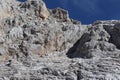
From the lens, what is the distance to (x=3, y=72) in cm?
4097

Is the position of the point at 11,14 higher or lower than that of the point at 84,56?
higher

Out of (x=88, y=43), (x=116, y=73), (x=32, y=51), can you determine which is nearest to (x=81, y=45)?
(x=88, y=43)

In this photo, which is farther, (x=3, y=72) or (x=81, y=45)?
(x=81, y=45)

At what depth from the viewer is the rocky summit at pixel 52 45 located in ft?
133

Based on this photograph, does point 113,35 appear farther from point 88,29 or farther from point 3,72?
point 3,72

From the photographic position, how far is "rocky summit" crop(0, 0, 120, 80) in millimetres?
40438

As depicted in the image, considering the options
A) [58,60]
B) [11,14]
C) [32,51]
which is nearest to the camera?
[58,60]

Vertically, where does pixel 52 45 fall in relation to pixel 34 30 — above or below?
below

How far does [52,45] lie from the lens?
Result: 1939 inches

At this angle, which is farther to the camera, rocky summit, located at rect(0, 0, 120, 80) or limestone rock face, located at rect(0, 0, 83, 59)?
limestone rock face, located at rect(0, 0, 83, 59)

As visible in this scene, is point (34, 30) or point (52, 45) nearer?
point (52, 45)

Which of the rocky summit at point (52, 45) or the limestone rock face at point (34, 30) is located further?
the limestone rock face at point (34, 30)

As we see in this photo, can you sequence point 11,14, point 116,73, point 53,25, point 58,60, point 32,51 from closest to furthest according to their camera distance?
point 116,73
point 58,60
point 32,51
point 53,25
point 11,14

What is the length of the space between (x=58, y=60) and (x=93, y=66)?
4.13 metres
